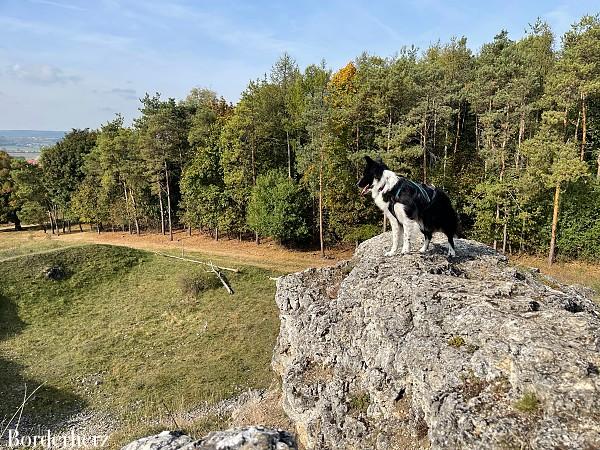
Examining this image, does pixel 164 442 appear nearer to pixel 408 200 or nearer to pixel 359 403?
pixel 359 403

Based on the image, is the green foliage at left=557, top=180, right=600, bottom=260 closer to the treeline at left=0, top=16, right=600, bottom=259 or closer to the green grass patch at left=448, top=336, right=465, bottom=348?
the treeline at left=0, top=16, right=600, bottom=259

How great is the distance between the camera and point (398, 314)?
343 inches

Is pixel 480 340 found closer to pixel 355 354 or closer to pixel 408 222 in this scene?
pixel 355 354

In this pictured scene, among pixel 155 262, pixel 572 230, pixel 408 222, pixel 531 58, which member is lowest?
pixel 155 262

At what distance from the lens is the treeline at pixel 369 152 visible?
3020 cm

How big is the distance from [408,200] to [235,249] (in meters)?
34.3

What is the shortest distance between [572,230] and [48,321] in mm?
40002

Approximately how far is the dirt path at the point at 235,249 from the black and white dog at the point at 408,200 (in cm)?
2421

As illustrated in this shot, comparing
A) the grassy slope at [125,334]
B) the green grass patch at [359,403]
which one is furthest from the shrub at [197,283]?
the green grass patch at [359,403]

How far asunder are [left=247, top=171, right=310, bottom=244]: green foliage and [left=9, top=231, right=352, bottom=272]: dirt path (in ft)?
7.03

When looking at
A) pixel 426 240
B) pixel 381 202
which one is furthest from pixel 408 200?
pixel 426 240

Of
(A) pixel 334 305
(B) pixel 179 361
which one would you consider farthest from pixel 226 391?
(A) pixel 334 305

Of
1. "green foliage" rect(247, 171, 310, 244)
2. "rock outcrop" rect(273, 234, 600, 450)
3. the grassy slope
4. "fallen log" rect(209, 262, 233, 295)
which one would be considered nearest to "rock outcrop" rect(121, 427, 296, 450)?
"rock outcrop" rect(273, 234, 600, 450)

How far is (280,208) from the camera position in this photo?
39.2 metres
